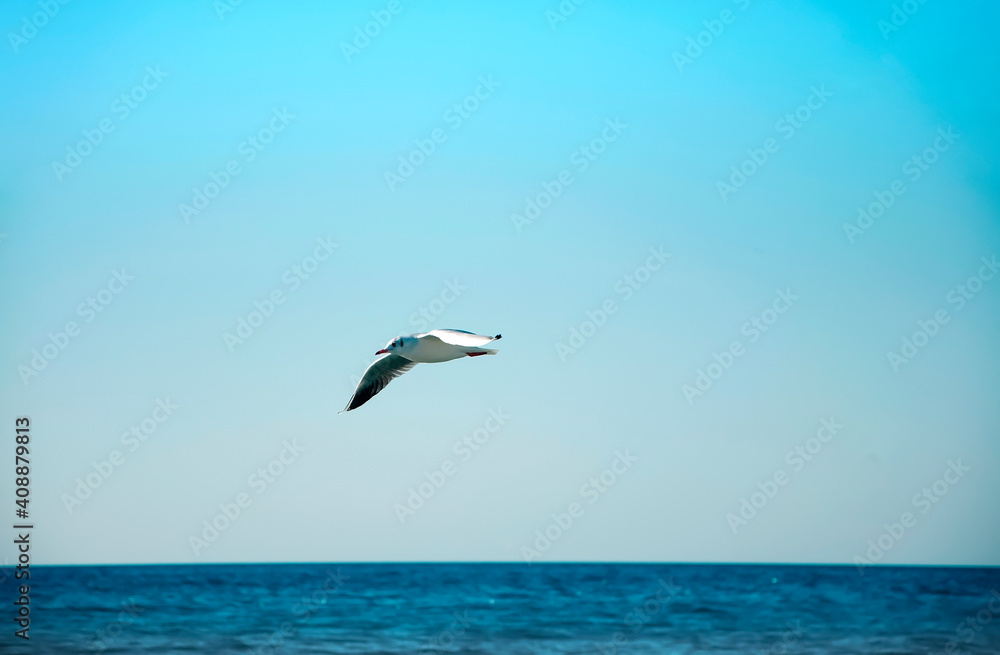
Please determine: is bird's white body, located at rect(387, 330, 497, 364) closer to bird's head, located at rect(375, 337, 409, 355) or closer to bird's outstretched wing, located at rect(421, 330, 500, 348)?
bird's head, located at rect(375, 337, 409, 355)

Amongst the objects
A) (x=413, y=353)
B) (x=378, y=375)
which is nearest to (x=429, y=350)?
(x=413, y=353)

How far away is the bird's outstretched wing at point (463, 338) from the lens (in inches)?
508

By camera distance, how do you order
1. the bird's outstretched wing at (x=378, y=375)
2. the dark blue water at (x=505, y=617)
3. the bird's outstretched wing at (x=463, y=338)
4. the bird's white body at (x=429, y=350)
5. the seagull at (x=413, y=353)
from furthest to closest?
1. the dark blue water at (x=505, y=617)
2. the bird's outstretched wing at (x=378, y=375)
3. the bird's white body at (x=429, y=350)
4. the seagull at (x=413, y=353)
5. the bird's outstretched wing at (x=463, y=338)

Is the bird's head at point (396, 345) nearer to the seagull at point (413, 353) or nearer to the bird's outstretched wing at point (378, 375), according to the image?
the seagull at point (413, 353)

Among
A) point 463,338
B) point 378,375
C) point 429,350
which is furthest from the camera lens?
point 378,375

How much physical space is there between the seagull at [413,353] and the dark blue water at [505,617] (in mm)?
10044

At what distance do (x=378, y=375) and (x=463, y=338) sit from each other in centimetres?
373

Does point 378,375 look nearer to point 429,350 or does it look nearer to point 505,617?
point 429,350

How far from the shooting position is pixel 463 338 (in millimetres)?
13312

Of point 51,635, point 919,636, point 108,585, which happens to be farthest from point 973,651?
point 108,585

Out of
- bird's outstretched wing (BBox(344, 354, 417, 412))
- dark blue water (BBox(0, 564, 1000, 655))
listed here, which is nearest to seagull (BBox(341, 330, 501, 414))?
bird's outstretched wing (BBox(344, 354, 417, 412))

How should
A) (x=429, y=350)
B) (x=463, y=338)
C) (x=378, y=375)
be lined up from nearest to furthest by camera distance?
(x=463, y=338), (x=429, y=350), (x=378, y=375)

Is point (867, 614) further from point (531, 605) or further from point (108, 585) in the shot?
point (108, 585)

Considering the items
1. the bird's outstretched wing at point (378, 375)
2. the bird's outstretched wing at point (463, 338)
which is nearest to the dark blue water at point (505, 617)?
the bird's outstretched wing at point (378, 375)
